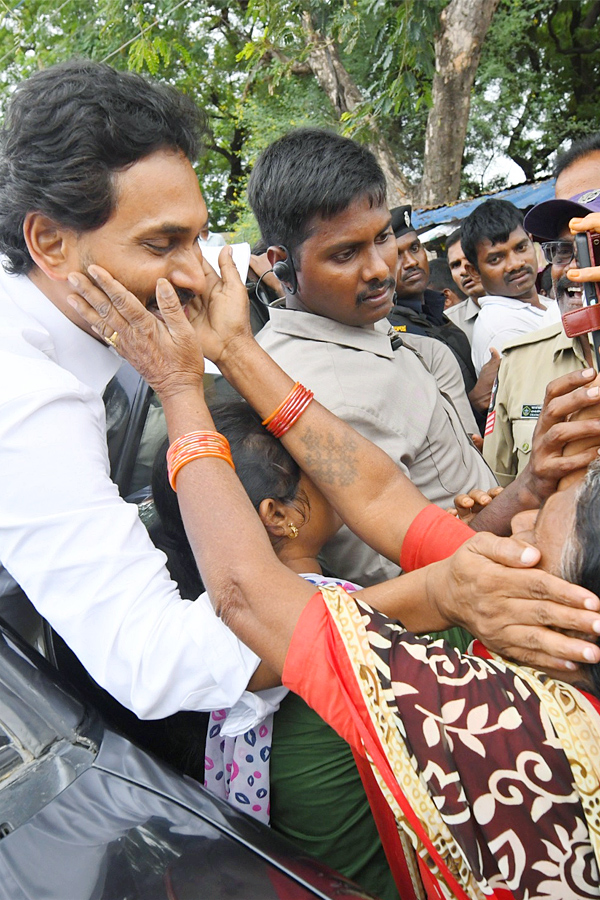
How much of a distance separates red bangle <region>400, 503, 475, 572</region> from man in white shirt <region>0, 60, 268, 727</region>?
58 cm

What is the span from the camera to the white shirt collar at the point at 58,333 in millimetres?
1820

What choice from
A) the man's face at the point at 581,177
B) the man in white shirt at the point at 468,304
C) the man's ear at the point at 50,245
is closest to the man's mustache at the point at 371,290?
the man's face at the point at 581,177

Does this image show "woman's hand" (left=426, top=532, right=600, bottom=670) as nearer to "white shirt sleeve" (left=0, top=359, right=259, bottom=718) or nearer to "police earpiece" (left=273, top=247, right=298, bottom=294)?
"white shirt sleeve" (left=0, top=359, right=259, bottom=718)

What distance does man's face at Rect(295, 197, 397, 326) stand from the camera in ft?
7.63

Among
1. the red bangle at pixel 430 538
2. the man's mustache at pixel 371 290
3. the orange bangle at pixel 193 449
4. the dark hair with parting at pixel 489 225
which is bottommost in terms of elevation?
the red bangle at pixel 430 538

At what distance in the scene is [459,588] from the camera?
1360 millimetres

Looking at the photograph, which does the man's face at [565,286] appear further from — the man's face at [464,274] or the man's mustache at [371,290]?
the man's face at [464,274]

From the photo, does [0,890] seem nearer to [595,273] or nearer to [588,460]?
[588,460]

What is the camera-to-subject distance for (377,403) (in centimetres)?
213

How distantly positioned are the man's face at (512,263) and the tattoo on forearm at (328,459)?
3.23 m

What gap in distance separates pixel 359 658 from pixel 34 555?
681 millimetres

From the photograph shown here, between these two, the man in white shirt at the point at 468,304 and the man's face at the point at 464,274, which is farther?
the man's face at the point at 464,274

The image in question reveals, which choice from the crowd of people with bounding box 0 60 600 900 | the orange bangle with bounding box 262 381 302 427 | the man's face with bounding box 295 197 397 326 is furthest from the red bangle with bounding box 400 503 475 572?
the man's face with bounding box 295 197 397 326

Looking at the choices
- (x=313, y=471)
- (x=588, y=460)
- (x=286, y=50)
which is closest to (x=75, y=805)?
(x=313, y=471)
